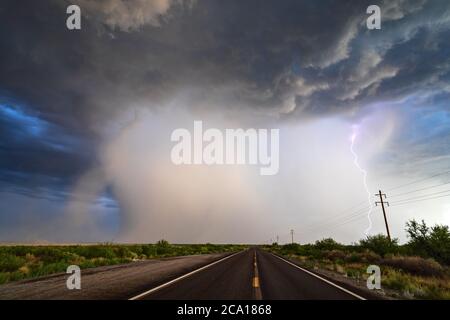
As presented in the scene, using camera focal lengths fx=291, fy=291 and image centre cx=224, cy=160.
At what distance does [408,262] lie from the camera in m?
19.5

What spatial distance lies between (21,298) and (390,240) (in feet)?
131

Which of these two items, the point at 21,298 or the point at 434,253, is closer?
the point at 21,298

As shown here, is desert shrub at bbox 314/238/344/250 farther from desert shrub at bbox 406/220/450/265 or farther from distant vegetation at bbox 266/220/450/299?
desert shrub at bbox 406/220/450/265

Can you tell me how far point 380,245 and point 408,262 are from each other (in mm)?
21688

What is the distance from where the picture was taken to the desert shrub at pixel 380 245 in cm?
3628

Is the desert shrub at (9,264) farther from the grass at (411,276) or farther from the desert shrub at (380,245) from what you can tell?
the desert shrub at (380,245)

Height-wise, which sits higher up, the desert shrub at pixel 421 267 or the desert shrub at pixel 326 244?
the desert shrub at pixel 421 267

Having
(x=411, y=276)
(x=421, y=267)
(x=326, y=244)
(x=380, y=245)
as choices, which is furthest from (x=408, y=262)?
(x=326, y=244)

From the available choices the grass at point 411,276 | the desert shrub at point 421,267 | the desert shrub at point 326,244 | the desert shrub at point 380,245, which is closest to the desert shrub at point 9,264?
the grass at point 411,276

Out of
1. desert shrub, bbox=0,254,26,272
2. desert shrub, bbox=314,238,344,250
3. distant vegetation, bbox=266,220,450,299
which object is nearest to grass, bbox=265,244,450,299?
distant vegetation, bbox=266,220,450,299
